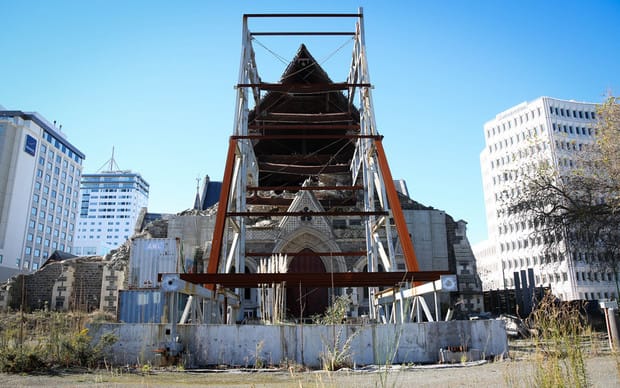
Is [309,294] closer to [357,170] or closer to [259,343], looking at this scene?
[357,170]

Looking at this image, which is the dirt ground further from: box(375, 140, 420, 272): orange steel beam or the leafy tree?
the leafy tree

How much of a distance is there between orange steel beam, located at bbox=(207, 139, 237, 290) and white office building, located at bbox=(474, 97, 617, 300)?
2063 inches

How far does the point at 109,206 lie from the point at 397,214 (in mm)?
186011

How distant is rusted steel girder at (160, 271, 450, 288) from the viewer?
807 cm

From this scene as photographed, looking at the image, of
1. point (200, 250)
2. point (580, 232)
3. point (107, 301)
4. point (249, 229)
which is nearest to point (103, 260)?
point (107, 301)

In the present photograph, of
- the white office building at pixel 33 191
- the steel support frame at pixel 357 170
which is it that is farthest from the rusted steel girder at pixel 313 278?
the white office building at pixel 33 191

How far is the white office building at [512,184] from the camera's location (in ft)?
196

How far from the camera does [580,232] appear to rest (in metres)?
17.8

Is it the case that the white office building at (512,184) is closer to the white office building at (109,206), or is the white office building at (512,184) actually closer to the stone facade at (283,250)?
the stone facade at (283,250)

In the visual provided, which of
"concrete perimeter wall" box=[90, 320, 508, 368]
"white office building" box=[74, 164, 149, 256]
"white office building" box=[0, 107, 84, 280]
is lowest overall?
"concrete perimeter wall" box=[90, 320, 508, 368]

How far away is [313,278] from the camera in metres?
8.27

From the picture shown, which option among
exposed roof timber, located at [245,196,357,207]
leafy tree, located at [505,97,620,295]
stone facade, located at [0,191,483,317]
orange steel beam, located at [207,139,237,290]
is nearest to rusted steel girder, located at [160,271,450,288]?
orange steel beam, located at [207,139,237,290]

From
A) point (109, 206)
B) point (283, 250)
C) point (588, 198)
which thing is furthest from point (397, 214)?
point (109, 206)

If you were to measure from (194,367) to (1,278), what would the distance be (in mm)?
67555
